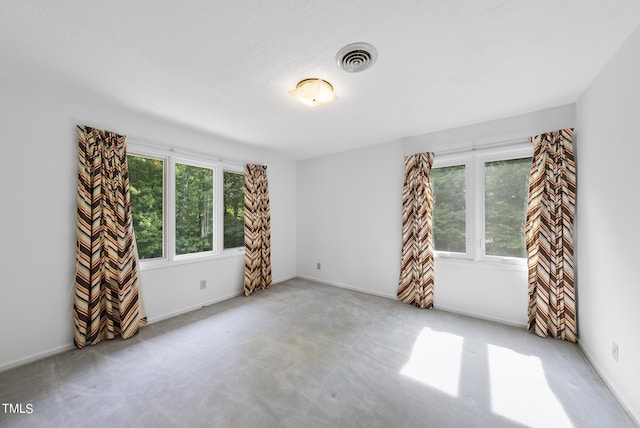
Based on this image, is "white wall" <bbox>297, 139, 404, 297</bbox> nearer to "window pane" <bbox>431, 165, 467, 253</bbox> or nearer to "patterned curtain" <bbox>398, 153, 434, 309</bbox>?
"patterned curtain" <bbox>398, 153, 434, 309</bbox>

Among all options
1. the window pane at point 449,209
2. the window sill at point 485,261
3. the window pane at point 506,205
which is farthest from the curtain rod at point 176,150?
the window pane at point 506,205

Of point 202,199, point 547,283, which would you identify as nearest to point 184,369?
point 202,199

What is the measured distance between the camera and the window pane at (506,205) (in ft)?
9.18

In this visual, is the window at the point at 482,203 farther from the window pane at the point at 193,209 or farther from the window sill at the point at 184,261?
the window pane at the point at 193,209

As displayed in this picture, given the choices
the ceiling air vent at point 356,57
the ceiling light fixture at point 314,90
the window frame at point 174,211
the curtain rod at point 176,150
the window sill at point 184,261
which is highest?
the ceiling air vent at point 356,57

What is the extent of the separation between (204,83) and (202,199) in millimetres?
1874

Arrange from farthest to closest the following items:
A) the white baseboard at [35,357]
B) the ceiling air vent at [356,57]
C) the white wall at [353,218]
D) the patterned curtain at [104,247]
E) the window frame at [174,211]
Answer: the white wall at [353,218], the window frame at [174,211], the patterned curtain at [104,247], the white baseboard at [35,357], the ceiling air vent at [356,57]

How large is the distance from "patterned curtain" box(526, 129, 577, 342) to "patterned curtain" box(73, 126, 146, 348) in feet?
14.2

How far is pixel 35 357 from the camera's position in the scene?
6.79 feet

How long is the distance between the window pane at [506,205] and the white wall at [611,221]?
1.58ft

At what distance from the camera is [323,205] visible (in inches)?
176

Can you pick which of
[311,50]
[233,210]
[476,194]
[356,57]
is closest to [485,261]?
[476,194]

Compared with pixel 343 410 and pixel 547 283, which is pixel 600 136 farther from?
pixel 343 410

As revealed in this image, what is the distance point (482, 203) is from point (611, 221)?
1.23 m
